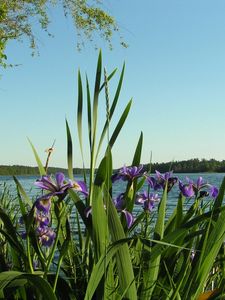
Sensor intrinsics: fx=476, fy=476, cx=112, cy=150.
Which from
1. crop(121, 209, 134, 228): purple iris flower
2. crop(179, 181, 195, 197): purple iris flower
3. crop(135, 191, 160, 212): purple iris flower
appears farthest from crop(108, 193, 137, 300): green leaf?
crop(179, 181, 195, 197): purple iris flower

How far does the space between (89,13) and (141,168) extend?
29.2ft

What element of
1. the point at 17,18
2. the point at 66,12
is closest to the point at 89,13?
the point at 66,12

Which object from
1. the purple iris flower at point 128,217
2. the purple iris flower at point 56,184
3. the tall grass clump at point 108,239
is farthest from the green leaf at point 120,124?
the purple iris flower at point 56,184

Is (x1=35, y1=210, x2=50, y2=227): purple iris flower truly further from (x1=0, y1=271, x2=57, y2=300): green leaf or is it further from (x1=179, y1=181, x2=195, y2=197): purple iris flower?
(x1=179, y1=181, x2=195, y2=197): purple iris flower

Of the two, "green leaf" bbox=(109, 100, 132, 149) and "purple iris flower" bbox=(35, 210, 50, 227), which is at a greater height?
"green leaf" bbox=(109, 100, 132, 149)

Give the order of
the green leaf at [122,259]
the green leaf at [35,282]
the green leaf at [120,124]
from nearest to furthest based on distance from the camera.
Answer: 1. the green leaf at [35,282]
2. the green leaf at [122,259]
3. the green leaf at [120,124]

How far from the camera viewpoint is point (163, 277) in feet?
6.50

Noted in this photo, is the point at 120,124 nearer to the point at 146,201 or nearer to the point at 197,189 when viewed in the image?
the point at 146,201

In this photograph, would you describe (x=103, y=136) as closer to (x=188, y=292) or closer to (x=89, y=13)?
(x=188, y=292)

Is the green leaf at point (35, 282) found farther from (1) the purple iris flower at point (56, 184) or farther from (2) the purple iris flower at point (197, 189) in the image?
(2) the purple iris flower at point (197, 189)

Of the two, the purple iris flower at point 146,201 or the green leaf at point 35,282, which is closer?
the green leaf at point 35,282

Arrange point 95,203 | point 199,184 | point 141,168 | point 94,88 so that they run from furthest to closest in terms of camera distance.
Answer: point 199,184
point 94,88
point 141,168
point 95,203

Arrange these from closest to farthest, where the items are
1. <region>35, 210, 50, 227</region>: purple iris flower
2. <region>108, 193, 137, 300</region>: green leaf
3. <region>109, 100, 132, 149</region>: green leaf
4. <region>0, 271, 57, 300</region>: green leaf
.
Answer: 1. <region>0, 271, 57, 300</region>: green leaf
2. <region>108, 193, 137, 300</region>: green leaf
3. <region>35, 210, 50, 227</region>: purple iris flower
4. <region>109, 100, 132, 149</region>: green leaf

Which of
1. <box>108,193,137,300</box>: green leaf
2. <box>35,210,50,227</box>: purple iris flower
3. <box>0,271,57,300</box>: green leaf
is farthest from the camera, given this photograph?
<box>35,210,50,227</box>: purple iris flower
